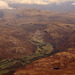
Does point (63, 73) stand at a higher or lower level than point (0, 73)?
higher

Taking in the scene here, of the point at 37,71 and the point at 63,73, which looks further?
the point at 37,71

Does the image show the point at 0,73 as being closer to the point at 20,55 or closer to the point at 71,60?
the point at 20,55

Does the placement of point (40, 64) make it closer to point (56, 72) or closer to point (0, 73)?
point (56, 72)

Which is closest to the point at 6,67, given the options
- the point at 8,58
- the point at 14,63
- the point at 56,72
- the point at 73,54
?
the point at 14,63

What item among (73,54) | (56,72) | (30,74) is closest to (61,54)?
(73,54)

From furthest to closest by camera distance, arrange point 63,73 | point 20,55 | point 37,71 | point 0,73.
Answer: point 20,55
point 0,73
point 37,71
point 63,73

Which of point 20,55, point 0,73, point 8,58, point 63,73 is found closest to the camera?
point 63,73
